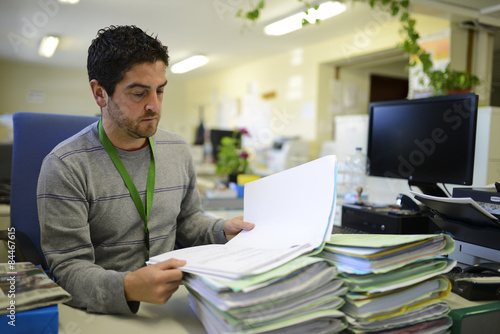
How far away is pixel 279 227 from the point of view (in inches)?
32.3

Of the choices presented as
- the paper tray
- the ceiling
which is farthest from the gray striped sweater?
the ceiling

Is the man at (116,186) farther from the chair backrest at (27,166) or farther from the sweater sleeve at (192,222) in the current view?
the chair backrest at (27,166)

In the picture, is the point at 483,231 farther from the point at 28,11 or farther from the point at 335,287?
the point at 28,11

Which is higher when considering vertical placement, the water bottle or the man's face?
the man's face

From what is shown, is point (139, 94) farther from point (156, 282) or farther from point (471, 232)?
point (471, 232)

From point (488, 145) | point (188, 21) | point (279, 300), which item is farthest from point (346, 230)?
point (188, 21)

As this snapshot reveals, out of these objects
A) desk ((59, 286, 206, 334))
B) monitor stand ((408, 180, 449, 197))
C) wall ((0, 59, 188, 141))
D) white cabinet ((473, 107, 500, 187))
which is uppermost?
wall ((0, 59, 188, 141))

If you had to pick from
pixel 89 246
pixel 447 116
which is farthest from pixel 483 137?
pixel 89 246

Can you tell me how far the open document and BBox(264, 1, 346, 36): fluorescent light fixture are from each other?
3203mm

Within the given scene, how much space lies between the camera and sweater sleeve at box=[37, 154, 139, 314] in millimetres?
755

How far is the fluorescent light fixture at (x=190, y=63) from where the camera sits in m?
6.86

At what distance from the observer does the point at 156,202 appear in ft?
3.74

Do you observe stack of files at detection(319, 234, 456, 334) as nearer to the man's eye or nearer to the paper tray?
the paper tray

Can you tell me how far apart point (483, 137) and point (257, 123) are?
18.4ft
